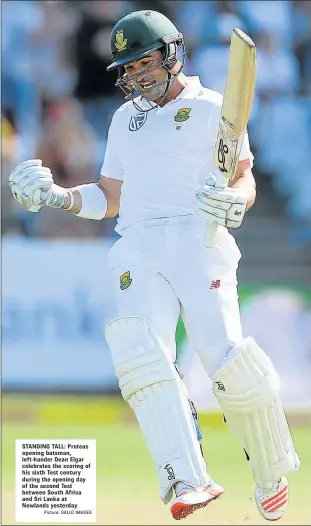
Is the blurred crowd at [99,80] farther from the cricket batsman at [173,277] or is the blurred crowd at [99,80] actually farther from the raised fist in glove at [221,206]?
the raised fist in glove at [221,206]

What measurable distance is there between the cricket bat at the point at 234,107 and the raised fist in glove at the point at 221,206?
51mm

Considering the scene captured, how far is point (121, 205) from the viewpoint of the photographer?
3.89 m

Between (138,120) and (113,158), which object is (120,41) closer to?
(138,120)

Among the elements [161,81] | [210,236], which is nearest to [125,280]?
[210,236]

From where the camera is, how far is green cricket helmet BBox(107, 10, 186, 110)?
3730 millimetres

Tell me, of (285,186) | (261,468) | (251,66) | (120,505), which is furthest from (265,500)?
(285,186)

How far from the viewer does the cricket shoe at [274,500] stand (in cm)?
377

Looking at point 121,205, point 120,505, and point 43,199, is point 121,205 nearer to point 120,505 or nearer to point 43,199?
point 43,199

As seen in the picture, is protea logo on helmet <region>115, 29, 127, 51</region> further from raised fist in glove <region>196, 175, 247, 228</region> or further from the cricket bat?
raised fist in glove <region>196, 175, 247, 228</region>

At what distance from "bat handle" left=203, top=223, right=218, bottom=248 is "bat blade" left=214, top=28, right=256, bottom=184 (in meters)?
0.15

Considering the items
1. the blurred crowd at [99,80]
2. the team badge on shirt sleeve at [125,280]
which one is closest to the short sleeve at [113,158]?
the team badge on shirt sleeve at [125,280]

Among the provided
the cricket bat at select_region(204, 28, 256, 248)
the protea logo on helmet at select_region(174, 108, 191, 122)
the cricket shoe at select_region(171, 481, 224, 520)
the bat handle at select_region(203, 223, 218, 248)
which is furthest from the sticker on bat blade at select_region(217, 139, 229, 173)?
the cricket shoe at select_region(171, 481, 224, 520)

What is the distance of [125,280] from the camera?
147 inches

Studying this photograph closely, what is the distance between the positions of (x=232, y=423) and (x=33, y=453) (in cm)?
78
